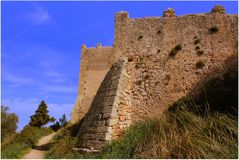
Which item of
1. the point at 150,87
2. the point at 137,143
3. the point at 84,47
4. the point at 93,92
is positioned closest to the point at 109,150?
the point at 137,143

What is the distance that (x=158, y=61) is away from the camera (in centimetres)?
1261

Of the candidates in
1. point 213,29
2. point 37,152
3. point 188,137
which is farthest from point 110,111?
point 37,152

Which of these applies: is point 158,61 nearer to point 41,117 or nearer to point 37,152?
point 37,152

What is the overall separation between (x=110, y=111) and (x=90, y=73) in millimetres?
15672

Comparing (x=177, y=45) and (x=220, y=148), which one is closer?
(x=220, y=148)

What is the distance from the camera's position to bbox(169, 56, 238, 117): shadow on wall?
1047 centimetres

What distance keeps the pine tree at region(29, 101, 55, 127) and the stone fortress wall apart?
20207 millimetres

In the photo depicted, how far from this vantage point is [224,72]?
38.4 ft

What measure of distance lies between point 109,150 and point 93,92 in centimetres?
1662

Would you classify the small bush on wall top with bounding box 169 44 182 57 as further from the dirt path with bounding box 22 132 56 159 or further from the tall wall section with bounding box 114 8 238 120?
the dirt path with bounding box 22 132 56 159

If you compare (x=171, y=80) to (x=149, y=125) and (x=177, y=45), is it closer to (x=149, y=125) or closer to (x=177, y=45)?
(x=177, y=45)

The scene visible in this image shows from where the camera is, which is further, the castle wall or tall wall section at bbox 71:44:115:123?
tall wall section at bbox 71:44:115:123

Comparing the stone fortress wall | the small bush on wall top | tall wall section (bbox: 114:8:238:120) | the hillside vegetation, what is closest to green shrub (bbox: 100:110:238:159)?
the hillside vegetation

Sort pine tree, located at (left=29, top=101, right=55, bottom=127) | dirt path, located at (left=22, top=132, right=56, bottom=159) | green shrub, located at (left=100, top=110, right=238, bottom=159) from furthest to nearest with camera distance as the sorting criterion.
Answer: pine tree, located at (left=29, top=101, right=55, bottom=127) → dirt path, located at (left=22, top=132, right=56, bottom=159) → green shrub, located at (left=100, top=110, right=238, bottom=159)
